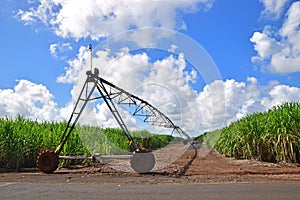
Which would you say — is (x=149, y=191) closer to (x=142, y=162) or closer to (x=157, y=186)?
(x=157, y=186)

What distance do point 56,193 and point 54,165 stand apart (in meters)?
4.03

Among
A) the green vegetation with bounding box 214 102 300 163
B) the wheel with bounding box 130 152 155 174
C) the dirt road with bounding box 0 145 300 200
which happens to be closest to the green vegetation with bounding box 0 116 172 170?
the dirt road with bounding box 0 145 300 200

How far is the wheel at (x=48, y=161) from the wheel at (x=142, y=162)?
224 cm

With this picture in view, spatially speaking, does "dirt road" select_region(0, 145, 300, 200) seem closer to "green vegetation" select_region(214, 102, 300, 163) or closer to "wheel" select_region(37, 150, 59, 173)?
"wheel" select_region(37, 150, 59, 173)

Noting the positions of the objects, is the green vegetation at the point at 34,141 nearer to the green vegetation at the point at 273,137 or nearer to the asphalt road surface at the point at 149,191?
the asphalt road surface at the point at 149,191

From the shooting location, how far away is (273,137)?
1358 centimetres

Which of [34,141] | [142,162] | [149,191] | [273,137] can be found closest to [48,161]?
[142,162]

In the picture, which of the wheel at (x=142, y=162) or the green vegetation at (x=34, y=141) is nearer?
the wheel at (x=142, y=162)

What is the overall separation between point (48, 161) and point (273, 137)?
24.8 ft

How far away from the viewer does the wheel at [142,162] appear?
35.3ft

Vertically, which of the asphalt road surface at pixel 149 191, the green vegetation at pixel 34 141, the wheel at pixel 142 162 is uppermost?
the green vegetation at pixel 34 141

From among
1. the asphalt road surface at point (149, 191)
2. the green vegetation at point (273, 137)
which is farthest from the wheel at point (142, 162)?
the green vegetation at point (273, 137)

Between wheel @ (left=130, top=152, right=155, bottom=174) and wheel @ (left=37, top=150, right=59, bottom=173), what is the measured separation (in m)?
2.24

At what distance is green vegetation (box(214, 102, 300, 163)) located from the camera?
12.8m
